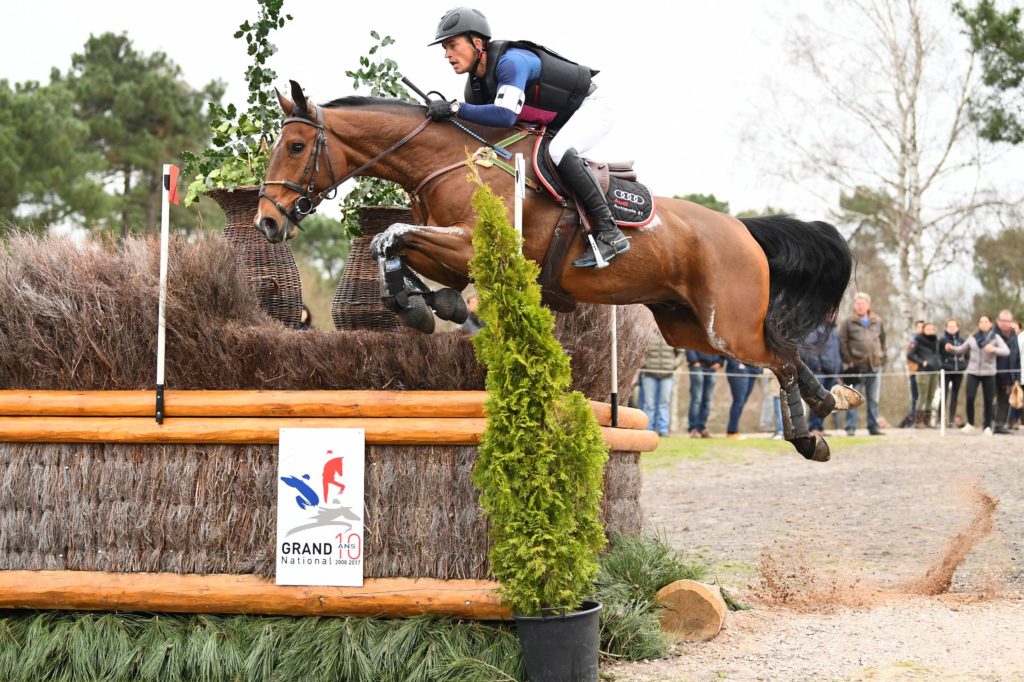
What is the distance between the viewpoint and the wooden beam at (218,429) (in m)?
4.21

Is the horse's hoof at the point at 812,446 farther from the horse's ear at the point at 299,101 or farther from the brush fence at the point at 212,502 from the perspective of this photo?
the horse's ear at the point at 299,101

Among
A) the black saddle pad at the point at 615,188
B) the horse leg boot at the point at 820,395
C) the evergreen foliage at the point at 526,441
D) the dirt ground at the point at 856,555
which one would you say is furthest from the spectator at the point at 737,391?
the evergreen foliage at the point at 526,441

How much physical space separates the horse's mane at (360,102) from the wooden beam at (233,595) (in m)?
2.24

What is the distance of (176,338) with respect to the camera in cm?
454

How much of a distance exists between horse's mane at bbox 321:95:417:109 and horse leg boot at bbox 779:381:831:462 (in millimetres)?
2643

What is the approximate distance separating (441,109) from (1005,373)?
1009 centimetres

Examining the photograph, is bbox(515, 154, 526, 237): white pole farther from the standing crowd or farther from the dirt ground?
the standing crowd

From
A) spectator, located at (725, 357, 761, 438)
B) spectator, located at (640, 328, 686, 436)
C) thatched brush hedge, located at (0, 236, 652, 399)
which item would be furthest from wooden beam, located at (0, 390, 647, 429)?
spectator, located at (725, 357, 761, 438)

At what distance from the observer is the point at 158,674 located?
4.16 meters

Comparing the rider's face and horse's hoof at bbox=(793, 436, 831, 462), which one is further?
horse's hoof at bbox=(793, 436, 831, 462)

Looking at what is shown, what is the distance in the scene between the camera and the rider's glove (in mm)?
4863

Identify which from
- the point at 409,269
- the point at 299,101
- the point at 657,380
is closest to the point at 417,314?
the point at 409,269

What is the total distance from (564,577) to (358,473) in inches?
39.2

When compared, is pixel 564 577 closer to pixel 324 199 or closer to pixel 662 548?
pixel 662 548
